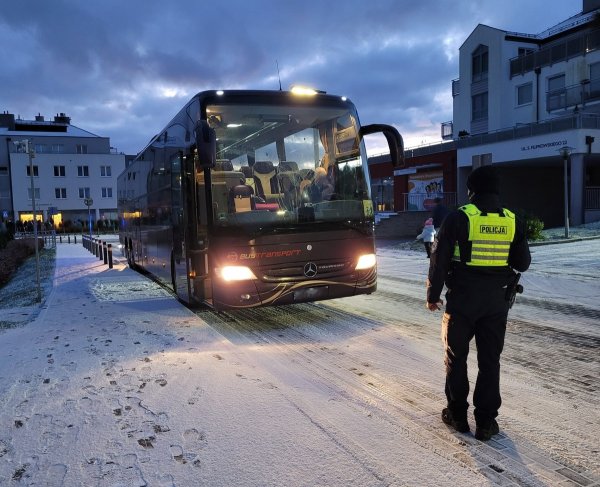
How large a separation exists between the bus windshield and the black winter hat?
350 cm

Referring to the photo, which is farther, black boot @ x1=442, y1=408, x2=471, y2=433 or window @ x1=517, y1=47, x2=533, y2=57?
window @ x1=517, y1=47, x2=533, y2=57

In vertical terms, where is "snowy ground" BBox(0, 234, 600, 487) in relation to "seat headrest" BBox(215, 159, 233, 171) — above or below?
below

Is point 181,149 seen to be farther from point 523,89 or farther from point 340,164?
point 523,89

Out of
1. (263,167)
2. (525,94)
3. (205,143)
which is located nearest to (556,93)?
(525,94)

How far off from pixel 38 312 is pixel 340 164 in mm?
5916

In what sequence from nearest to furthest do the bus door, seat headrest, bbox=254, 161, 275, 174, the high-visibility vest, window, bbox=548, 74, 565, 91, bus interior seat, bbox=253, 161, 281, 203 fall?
the high-visibility vest → bus interior seat, bbox=253, 161, 281, 203 → seat headrest, bbox=254, 161, 275, 174 → the bus door → window, bbox=548, 74, 565, 91

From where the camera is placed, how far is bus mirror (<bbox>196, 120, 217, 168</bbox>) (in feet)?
20.2

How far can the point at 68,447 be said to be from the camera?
11.6ft

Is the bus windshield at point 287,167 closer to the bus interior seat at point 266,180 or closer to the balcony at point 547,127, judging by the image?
the bus interior seat at point 266,180

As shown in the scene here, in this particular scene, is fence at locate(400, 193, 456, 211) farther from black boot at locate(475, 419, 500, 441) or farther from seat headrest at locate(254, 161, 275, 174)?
black boot at locate(475, 419, 500, 441)

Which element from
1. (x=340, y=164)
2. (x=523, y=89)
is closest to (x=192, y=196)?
(x=340, y=164)

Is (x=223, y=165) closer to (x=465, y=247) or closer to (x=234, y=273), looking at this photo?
(x=234, y=273)

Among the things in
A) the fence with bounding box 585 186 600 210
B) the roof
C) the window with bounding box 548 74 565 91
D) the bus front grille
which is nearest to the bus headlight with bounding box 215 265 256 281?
the bus front grille

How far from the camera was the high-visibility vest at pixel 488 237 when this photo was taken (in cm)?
340
